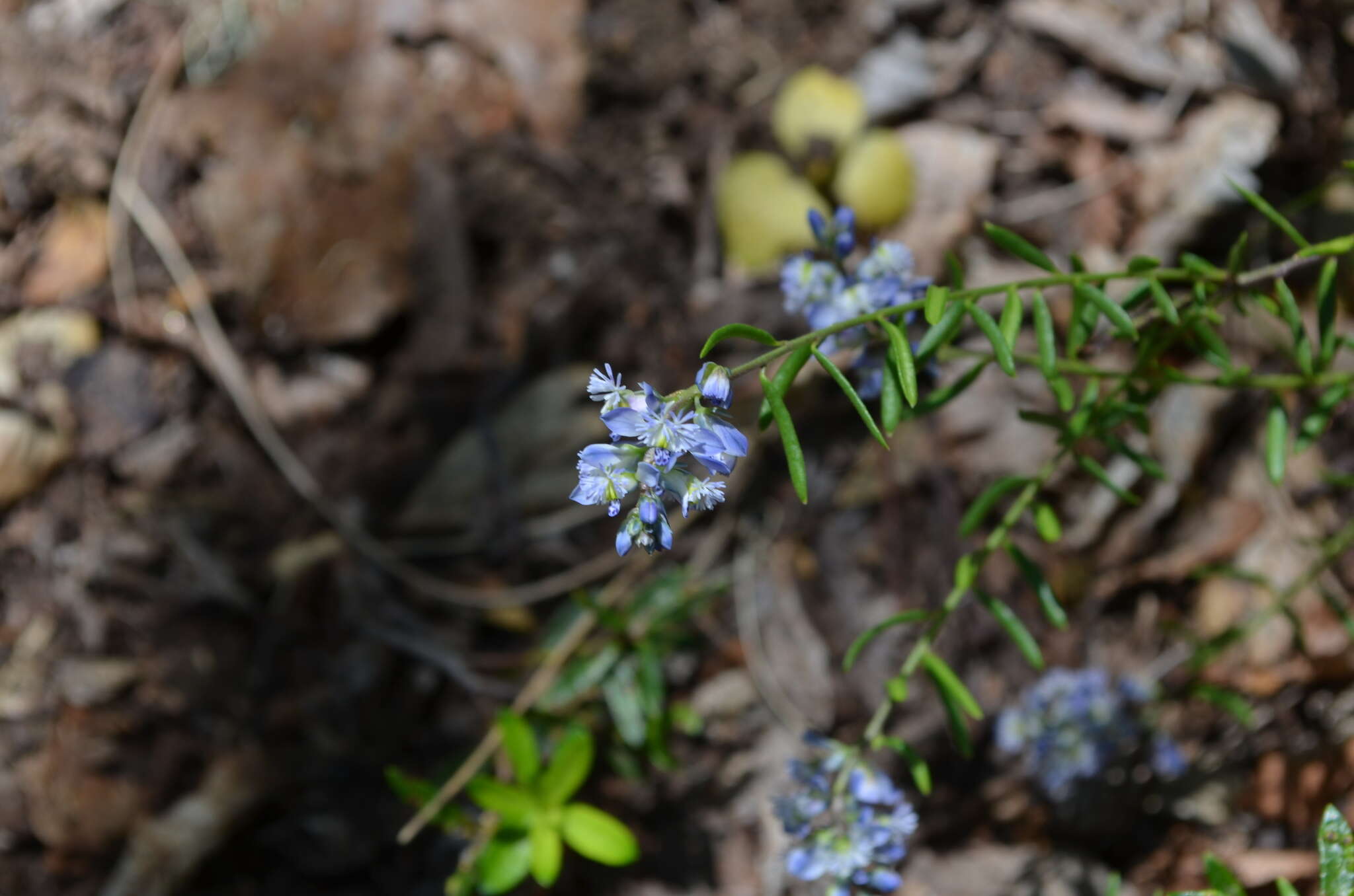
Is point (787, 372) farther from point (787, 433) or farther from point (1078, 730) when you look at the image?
point (1078, 730)

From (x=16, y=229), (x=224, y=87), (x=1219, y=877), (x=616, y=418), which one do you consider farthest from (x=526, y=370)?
(x=1219, y=877)

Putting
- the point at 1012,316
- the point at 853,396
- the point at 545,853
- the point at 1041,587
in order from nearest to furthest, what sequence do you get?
the point at 853,396 → the point at 1012,316 → the point at 1041,587 → the point at 545,853

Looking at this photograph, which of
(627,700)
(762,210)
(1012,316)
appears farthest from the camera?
(762,210)

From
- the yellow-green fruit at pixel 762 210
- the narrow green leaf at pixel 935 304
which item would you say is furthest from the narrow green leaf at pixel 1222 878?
the yellow-green fruit at pixel 762 210

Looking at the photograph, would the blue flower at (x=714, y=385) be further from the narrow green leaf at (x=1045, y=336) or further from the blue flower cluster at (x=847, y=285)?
the narrow green leaf at (x=1045, y=336)

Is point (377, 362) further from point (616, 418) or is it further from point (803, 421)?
point (616, 418)

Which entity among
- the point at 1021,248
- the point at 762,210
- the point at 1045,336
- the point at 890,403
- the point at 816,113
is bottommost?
the point at 890,403

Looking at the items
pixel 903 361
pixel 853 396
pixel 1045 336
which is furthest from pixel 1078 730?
pixel 853 396
